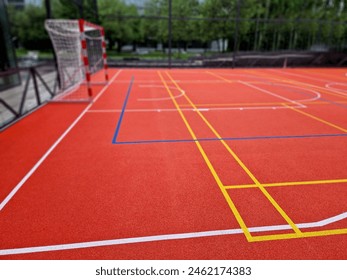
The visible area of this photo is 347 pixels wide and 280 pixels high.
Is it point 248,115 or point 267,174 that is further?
point 248,115

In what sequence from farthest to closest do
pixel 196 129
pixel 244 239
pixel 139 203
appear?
pixel 196 129
pixel 139 203
pixel 244 239

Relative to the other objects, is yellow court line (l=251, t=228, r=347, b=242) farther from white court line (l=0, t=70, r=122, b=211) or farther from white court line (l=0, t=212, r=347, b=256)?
white court line (l=0, t=70, r=122, b=211)

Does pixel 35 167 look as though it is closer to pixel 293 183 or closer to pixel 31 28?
pixel 293 183

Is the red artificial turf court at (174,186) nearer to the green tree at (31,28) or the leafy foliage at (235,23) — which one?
the leafy foliage at (235,23)

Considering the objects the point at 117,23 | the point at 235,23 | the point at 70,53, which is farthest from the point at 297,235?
the point at 117,23

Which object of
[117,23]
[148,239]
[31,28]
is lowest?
[148,239]

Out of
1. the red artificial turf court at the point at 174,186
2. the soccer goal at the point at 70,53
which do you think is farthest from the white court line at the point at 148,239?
the soccer goal at the point at 70,53

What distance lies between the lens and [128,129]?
22.5 feet

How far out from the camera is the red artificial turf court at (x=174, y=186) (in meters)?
3.04

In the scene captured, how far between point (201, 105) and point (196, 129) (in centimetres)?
274

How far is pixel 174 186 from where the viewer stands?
4.23 metres

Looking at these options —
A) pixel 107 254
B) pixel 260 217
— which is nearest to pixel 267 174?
pixel 260 217

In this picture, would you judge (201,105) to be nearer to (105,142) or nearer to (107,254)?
(105,142)

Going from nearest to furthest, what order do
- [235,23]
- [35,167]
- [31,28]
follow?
[35,167], [235,23], [31,28]
